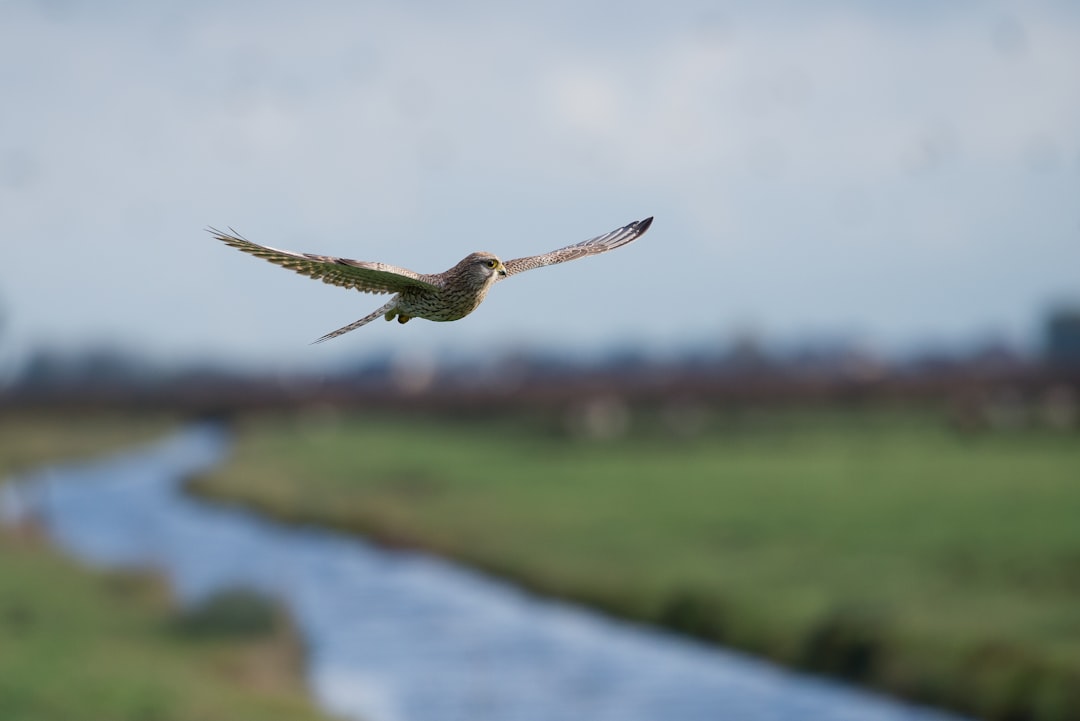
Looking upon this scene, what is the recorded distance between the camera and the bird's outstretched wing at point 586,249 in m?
10.1

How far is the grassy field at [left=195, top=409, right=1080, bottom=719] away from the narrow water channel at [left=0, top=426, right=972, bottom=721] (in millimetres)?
942

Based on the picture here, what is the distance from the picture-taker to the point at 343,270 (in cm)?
928

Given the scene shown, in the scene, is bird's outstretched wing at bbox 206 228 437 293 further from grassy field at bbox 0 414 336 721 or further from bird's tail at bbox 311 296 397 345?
grassy field at bbox 0 414 336 721

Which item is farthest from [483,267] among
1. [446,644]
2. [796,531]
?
[796,531]

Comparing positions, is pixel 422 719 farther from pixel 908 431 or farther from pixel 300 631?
pixel 908 431

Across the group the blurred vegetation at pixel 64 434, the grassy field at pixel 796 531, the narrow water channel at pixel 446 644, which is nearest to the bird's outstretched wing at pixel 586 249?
the grassy field at pixel 796 531

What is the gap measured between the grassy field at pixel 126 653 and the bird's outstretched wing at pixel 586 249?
20275mm

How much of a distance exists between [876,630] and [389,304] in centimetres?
2737

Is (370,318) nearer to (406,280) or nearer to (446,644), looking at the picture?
(406,280)

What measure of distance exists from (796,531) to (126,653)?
1977 centimetres

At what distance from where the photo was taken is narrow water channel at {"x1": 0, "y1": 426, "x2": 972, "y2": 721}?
34.1 metres

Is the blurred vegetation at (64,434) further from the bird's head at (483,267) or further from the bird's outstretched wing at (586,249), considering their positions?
the bird's head at (483,267)

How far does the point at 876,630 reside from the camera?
113 ft

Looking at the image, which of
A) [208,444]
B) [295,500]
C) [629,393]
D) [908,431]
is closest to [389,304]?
[295,500]
